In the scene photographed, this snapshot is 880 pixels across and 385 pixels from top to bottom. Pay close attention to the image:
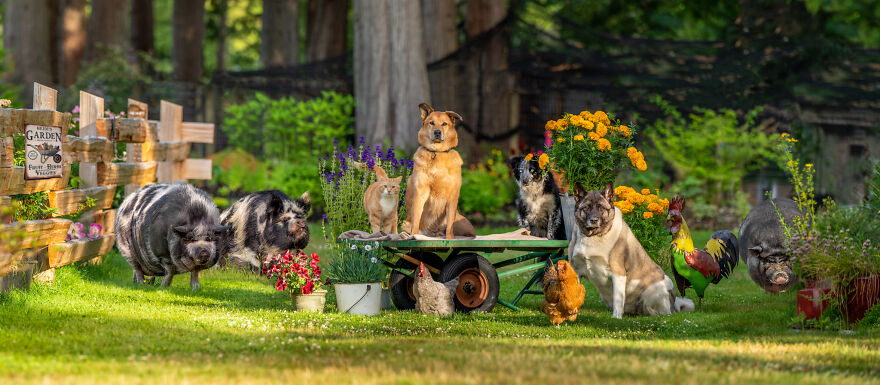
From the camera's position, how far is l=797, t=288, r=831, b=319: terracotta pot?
8510 millimetres

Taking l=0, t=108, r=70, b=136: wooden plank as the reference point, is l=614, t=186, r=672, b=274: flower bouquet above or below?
below

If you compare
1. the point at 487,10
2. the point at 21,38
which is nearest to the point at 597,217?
the point at 487,10

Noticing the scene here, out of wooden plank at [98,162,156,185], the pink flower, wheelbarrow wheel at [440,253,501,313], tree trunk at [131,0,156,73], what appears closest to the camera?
wheelbarrow wheel at [440,253,501,313]

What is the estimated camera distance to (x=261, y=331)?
26.7 feet

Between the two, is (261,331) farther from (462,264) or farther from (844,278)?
(844,278)

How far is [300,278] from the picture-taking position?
930 cm

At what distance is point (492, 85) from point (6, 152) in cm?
1389

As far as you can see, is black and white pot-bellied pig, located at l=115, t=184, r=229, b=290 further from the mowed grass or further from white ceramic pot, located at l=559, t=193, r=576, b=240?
white ceramic pot, located at l=559, t=193, r=576, b=240

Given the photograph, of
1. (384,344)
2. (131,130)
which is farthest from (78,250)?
(384,344)

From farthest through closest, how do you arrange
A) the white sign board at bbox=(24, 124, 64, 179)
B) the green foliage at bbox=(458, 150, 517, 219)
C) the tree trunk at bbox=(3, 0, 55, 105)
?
the tree trunk at bbox=(3, 0, 55, 105), the green foliage at bbox=(458, 150, 517, 219), the white sign board at bbox=(24, 124, 64, 179)

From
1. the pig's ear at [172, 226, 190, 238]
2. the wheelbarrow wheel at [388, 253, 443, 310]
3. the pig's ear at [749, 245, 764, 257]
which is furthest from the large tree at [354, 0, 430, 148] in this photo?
the pig's ear at [749, 245, 764, 257]

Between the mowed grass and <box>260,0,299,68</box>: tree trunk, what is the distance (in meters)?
21.1

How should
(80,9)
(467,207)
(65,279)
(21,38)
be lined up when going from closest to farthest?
(65,279), (467,207), (21,38), (80,9)

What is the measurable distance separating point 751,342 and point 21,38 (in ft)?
73.2
